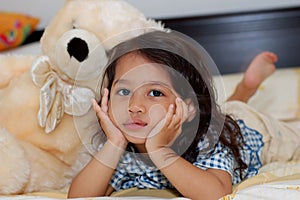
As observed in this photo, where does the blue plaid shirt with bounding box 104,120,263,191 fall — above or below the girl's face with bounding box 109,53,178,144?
below

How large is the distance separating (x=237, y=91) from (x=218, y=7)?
1.84ft

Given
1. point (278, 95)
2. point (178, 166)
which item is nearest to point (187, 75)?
point (178, 166)

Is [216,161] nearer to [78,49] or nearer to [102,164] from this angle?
[102,164]

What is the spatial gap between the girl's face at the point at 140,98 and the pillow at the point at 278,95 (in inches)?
27.9

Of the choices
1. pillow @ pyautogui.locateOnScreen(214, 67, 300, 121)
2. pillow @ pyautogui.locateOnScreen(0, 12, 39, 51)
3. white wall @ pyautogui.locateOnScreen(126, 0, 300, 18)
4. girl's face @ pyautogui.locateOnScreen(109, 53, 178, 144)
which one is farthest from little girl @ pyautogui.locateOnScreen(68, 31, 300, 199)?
white wall @ pyautogui.locateOnScreen(126, 0, 300, 18)

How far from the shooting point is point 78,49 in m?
1.15

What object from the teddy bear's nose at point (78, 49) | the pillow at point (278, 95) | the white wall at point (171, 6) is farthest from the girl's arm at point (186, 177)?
the white wall at point (171, 6)

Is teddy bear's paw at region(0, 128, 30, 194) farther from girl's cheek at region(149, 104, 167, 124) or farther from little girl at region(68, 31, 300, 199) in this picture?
girl's cheek at region(149, 104, 167, 124)

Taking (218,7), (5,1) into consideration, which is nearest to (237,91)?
(218,7)

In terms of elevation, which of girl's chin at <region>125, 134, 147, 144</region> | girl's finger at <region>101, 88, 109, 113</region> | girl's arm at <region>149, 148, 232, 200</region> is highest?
girl's finger at <region>101, 88, 109, 113</region>

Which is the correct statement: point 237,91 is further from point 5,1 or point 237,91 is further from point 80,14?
point 5,1

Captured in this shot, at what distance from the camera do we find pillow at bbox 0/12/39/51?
6.39ft

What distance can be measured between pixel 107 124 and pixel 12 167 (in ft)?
0.73

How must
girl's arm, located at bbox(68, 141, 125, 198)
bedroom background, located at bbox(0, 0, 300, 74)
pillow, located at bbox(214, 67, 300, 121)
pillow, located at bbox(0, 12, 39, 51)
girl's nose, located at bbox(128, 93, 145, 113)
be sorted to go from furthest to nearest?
1. bedroom background, located at bbox(0, 0, 300, 74)
2. pillow, located at bbox(0, 12, 39, 51)
3. pillow, located at bbox(214, 67, 300, 121)
4. girl's arm, located at bbox(68, 141, 125, 198)
5. girl's nose, located at bbox(128, 93, 145, 113)
